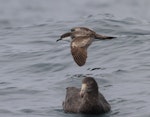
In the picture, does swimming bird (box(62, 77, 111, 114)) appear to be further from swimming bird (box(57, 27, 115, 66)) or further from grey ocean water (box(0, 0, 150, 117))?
swimming bird (box(57, 27, 115, 66))

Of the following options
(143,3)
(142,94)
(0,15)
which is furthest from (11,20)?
(142,94)

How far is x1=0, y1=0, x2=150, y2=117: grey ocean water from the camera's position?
17297mm

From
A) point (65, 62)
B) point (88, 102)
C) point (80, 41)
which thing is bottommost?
point (65, 62)

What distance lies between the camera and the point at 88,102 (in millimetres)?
16906

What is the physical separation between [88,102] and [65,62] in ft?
15.5

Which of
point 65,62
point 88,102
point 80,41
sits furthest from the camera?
point 65,62

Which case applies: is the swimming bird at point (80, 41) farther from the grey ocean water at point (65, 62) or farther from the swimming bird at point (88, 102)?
the grey ocean water at point (65, 62)

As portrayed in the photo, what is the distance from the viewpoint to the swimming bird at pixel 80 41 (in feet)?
58.2

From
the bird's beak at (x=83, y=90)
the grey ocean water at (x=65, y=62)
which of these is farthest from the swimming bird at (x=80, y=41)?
the grey ocean water at (x=65, y=62)

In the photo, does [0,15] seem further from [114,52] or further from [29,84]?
[29,84]

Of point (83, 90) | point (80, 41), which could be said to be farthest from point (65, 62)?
point (83, 90)

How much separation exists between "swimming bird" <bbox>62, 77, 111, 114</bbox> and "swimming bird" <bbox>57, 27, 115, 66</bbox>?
0.61 m

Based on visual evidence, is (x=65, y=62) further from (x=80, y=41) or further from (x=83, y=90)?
(x=83, y=90)

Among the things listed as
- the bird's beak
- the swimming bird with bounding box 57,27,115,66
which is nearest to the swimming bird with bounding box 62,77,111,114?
the bird's beak
